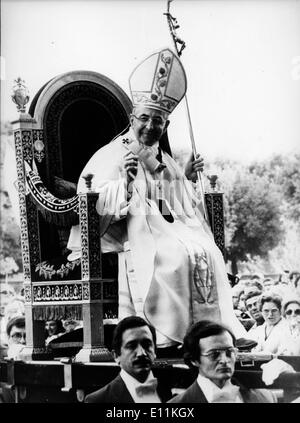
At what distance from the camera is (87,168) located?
26.0ft

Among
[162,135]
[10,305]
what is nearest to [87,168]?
[162,135]

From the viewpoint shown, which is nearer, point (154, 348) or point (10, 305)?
point (154, 348)

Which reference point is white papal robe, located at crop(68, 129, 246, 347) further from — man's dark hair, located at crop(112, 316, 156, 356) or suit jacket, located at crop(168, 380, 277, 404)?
suit jacket, located at crop(168, 380, 277, 404)

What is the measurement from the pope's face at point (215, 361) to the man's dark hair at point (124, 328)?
0.95ft

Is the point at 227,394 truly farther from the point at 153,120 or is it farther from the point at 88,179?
the point at 153,120

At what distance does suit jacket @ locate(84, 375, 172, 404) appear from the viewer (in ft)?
24.5

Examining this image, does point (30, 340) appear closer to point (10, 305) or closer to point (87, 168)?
point (10, 305)

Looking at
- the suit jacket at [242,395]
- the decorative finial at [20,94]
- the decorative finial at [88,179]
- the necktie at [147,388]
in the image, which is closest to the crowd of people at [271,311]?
the suit jacket at [242,395]

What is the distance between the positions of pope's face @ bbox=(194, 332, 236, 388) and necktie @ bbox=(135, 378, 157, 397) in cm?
26

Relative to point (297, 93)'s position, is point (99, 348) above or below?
below

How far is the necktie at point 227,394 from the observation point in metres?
7.46

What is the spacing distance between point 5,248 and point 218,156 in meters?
1.46

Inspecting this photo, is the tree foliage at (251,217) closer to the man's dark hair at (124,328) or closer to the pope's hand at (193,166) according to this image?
the pope's hand at (193,166)
